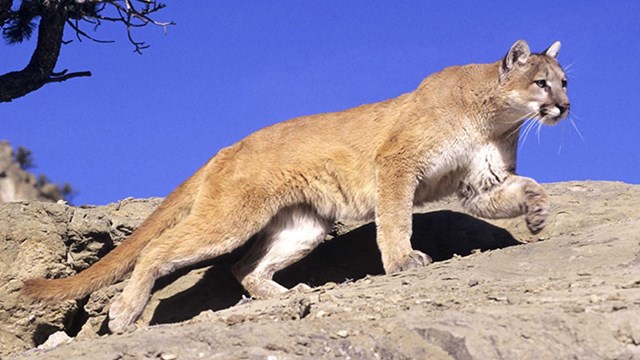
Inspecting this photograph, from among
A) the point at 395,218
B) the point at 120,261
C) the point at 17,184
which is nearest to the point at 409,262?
the point at 395,218

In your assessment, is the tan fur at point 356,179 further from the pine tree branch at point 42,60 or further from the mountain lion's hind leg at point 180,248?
the pine tree branch at point 42,60

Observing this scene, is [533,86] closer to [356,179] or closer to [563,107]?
[563,107]

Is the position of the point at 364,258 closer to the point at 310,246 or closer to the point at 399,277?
the point at 310,246

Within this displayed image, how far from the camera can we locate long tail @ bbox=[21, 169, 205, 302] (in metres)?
7.75

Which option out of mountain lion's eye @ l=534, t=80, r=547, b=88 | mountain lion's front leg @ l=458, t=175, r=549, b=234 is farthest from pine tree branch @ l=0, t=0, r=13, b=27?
mountain lion's eye @ l=534, t=80, r=547, b=88

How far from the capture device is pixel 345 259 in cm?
943

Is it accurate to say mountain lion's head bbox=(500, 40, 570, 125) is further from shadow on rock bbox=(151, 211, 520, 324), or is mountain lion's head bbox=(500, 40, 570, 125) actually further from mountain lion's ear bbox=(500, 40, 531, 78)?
shadow on rock bbox=(151, 211, 520, 324)

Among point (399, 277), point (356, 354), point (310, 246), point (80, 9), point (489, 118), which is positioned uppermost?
point (80, 9)

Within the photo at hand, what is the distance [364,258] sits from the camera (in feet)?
30.7

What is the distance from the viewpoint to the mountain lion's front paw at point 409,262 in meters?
7.63

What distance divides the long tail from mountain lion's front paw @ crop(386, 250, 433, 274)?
185cm

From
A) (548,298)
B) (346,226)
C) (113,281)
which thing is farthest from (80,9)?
(548,298)

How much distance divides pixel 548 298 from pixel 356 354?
138cm

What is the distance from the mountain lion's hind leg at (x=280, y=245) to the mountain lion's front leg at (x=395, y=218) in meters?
0.88
